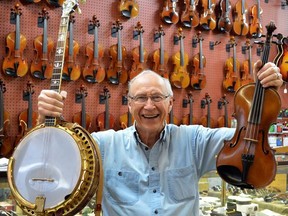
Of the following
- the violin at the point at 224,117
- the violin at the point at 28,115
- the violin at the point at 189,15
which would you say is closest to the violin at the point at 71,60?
the violin at the point at 28,115

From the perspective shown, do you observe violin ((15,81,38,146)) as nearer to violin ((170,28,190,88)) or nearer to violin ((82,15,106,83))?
violin ((82,15,106,83))

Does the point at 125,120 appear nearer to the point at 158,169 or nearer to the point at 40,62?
the point at 40,62

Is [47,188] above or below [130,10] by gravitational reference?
below

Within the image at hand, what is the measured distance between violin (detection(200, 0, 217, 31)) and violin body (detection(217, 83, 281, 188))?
4285mm

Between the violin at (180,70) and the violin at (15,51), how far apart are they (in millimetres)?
2045

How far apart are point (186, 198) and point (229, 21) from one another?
15.1ft

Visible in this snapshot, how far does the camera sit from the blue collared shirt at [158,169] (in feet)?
6.39

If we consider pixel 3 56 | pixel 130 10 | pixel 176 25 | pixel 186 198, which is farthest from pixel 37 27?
pixel 186 198

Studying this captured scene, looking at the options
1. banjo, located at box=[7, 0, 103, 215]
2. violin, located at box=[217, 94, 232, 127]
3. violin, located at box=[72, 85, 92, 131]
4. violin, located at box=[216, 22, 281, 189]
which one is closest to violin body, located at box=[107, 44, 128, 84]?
violin, located at box=[72, 85, 92, 131]

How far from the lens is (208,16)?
592cm

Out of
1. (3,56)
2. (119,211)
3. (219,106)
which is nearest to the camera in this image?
(119,211)

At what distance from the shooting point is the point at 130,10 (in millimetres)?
5254

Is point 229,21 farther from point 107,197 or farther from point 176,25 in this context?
point 107,197

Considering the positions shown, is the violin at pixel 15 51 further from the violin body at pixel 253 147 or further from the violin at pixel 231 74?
the violin body at pixel 253 147
